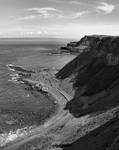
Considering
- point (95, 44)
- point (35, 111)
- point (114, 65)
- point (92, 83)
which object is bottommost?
point (35, 111)

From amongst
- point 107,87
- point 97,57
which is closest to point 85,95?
point 107,87

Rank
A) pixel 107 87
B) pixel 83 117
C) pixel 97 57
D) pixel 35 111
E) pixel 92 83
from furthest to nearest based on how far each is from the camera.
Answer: pixel 97 57 → pixel 92 83 → pixel 107 87 → pixel 35 111 → pixel 83 117

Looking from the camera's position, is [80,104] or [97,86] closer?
[80,104]

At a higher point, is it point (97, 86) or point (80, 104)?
point (97, 86)

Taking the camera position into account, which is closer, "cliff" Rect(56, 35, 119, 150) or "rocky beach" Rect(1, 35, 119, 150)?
"cliff" Rect(56, 35, 119, 150)

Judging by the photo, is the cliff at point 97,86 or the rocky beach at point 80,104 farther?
the rocky beach at point 80,104

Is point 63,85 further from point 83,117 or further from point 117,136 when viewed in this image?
point 117,136

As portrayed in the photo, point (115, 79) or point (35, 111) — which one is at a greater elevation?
point (115, 79)

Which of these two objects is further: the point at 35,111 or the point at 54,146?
the point at 35,111
